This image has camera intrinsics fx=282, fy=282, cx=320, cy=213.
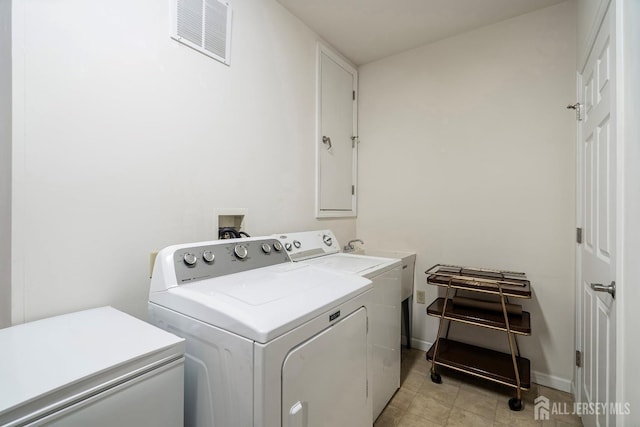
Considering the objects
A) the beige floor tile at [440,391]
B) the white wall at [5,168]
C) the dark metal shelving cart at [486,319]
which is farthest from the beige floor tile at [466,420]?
the white wall at [5,168]

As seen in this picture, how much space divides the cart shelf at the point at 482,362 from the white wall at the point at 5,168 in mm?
2295

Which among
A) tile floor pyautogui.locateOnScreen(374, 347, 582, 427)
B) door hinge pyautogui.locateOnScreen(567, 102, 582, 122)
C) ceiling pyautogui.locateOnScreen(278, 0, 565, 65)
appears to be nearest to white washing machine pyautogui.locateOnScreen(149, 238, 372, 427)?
tile floor pyautogui.locateOnScreen(374, 347, 582, 427)

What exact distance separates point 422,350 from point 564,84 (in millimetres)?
2312

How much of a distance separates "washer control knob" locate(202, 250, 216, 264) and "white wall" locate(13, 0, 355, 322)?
0.90 feet

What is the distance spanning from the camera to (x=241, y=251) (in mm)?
1396

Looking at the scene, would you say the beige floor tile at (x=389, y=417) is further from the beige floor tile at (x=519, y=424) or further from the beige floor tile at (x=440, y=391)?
the beige floor tile at (x=519, y=424)

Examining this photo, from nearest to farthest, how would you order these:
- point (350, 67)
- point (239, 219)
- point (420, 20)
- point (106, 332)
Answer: point (106, 332)
point (239, 219)
point (420, 20)
point (350, 67)

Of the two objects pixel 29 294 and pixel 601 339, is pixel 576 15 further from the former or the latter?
pixel 29 294

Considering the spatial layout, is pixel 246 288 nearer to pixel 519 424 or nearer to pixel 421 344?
pixel 519 424

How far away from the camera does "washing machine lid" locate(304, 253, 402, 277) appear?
1503 millimetres

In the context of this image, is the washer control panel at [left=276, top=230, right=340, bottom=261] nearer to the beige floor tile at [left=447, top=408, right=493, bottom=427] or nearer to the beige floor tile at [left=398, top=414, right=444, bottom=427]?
the beige floor tile at [left=398, top=414, right=444, bottom=427]

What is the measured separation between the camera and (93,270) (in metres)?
1.14

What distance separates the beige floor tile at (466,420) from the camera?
1638mm

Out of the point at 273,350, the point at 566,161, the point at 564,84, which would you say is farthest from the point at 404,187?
the point at 273,350
